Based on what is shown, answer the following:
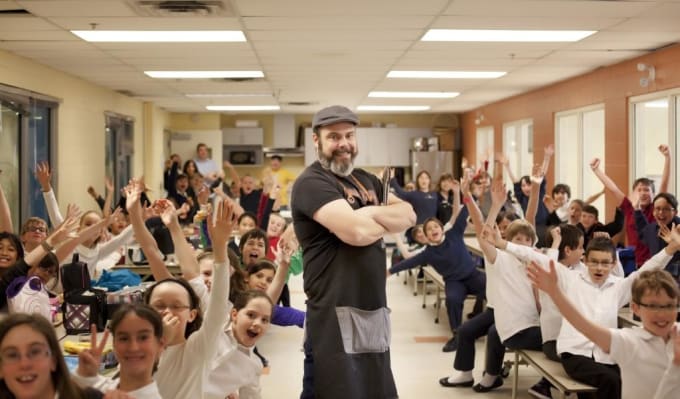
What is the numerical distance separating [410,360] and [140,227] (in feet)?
10.9

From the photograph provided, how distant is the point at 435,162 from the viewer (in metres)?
16.2

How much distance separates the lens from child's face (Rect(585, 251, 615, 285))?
4.04 meters

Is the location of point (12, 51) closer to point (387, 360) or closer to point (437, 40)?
point (437, 40)

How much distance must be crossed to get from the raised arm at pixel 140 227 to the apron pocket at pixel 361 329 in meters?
1.14

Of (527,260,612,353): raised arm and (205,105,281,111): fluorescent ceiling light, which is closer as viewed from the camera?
(527,260,612,353): raised arm

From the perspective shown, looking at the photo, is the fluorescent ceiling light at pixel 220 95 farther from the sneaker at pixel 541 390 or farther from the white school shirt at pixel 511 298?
the sneaker at pixel 541 390

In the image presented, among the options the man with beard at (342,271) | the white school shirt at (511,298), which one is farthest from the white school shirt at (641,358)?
the white school shirt at (511,298)

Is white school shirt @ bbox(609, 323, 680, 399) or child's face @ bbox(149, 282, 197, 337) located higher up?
child's face @ bbox(149, 282, 197, 337)

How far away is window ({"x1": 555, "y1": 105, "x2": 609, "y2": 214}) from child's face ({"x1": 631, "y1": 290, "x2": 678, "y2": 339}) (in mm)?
6556

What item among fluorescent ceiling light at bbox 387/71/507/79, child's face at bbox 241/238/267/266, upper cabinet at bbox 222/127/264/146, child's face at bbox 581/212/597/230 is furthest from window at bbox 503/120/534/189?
child's face at bbox 241/238/267/266

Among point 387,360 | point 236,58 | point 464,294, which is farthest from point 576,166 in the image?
point 387,360

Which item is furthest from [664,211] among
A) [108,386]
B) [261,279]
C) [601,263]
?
[108,386]

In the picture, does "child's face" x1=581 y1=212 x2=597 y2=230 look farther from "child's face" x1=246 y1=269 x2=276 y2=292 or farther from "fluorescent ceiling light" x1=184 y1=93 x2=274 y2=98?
"fluorescent ceiling light" x1=184 y1=93 x2=274 y2=98

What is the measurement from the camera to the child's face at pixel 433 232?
20.8 feet
